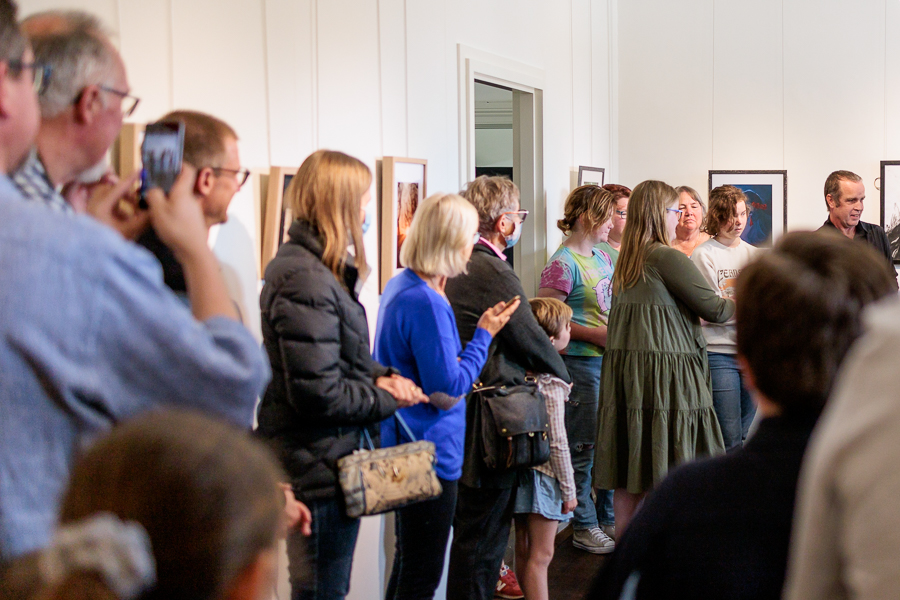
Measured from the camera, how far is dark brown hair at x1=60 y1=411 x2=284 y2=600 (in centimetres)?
73

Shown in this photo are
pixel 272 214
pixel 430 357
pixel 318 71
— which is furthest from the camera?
pixel 318 71

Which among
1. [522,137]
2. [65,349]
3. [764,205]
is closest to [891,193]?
[764,205]

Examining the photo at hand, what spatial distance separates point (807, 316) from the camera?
1240 mm

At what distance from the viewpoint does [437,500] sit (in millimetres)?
2789

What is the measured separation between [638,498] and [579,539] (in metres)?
0.98

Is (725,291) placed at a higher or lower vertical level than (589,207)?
lower

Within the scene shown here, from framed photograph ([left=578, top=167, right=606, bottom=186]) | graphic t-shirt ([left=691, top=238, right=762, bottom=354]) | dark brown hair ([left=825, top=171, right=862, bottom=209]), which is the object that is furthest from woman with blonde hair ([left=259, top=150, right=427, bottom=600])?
dark brown hair ([left=825, top=171, right=862, bottom=209])

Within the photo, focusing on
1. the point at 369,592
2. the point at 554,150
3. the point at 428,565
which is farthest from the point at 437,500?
the point at 554,150

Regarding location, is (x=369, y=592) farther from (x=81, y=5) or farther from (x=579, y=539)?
(x=81, y=5)

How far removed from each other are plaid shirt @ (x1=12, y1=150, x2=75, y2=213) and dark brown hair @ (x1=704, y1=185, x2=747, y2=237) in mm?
3803

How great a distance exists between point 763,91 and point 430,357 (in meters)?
5.25

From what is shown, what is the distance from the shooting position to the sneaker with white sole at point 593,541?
4.75 meters

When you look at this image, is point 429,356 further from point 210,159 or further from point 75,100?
point 75,100

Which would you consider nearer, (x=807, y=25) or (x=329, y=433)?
(x=329, y=433)
